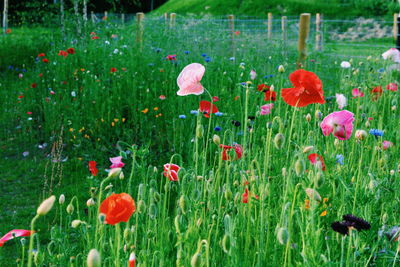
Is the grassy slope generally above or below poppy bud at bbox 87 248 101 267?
above

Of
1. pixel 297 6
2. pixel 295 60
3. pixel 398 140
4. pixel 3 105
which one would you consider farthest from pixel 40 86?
pixel 297 6

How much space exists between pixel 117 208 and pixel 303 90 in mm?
783

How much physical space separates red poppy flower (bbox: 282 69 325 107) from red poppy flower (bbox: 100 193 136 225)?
0.70 m

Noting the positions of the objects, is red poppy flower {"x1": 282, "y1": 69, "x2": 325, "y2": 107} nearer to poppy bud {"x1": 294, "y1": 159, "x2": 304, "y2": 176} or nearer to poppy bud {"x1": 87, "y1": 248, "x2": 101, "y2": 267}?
poppy bud {"x1": 294, "y1": 159, "x2": 304, "y2": 176}

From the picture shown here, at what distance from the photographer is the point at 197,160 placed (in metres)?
2.03

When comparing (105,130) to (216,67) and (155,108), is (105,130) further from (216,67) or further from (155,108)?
(216,67)

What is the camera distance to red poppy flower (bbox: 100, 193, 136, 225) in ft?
4.86

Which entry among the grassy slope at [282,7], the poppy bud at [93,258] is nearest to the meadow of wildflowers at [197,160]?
the poppy bud at [93,258]

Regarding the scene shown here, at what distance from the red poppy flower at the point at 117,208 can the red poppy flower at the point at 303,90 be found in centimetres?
70

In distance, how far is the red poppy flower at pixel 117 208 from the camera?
1.48 meters

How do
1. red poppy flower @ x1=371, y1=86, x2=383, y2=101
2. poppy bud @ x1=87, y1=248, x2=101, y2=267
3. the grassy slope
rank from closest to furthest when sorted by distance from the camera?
poppy bud @ x1=87, y1=248, x2=101, y2=267
red poppy flower @ x1=371, y1=86, x2=383, y2=101
the grassy slope

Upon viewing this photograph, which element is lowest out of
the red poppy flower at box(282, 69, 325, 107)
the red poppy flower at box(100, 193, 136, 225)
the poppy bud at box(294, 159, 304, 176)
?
the red poppy flower at box(100, 193, 136, 225)

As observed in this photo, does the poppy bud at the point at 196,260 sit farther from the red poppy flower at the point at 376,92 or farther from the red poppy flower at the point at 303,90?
the red poppy flower at the point at 376,92

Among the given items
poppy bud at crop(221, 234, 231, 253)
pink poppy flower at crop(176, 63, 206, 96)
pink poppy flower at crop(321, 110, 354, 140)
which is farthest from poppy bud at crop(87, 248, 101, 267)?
pink poppy flower at crop(321, 110, 354, 140)
